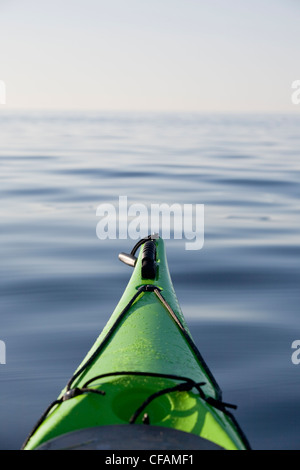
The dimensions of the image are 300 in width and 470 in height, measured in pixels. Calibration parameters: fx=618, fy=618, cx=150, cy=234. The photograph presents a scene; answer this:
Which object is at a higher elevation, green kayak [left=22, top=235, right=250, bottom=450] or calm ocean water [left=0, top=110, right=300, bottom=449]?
calm ocean water [left=0, top=110, right=300, bottom=449]

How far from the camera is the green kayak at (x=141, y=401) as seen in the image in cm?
250

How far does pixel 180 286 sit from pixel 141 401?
165 inches

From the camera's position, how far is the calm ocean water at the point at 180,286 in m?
4.52

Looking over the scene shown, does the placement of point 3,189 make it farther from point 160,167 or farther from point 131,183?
point 160,167

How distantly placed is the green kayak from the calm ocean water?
878mm

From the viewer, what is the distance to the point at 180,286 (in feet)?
23.2

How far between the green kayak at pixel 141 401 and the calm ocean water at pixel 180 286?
88 cm

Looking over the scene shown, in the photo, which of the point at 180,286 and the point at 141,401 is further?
the point at 180,286

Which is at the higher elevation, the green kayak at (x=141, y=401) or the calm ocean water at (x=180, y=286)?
the calm ocean water at (x=180, y=286)

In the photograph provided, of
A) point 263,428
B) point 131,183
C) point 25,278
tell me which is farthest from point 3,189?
point 263,428

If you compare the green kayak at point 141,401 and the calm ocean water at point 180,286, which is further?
the calm ocean water at point 180,286

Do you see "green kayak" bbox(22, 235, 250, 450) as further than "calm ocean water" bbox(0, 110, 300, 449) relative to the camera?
No

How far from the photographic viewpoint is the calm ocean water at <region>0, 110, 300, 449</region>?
4523mm

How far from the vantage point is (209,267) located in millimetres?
7824
